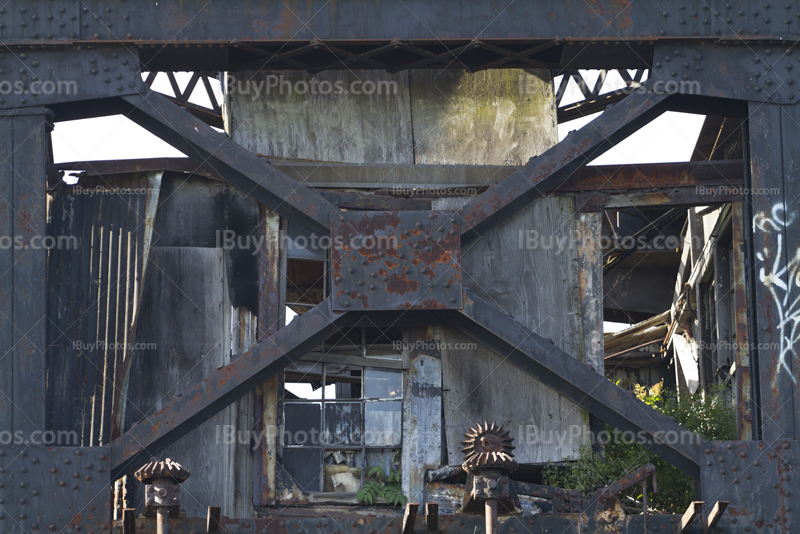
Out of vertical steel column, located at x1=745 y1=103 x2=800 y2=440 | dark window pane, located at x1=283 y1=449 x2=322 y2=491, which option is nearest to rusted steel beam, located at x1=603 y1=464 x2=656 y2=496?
vertical steel column, located at x1=745 y1=103 x2=800 y2=440

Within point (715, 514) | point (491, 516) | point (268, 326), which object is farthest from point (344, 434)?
point (715, 514)

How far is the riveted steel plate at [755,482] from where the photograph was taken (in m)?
8.05

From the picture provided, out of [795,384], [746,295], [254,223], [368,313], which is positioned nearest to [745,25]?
[746,295]

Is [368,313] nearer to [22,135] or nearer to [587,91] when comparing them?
[22,135]

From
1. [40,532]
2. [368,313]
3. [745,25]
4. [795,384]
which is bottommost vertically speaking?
[40,532]

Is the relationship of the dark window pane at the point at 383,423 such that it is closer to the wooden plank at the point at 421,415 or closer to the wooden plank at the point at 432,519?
the wooden plank at the point at 421,415

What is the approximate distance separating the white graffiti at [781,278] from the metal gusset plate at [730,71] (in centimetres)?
115

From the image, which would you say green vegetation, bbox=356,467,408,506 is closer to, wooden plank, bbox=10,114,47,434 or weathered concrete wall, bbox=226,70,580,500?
weathered concrete wall, bbox=226,70,580,500

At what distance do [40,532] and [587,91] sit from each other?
879cm

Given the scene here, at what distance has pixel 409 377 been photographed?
9648 millimetres

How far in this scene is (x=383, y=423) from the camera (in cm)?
964

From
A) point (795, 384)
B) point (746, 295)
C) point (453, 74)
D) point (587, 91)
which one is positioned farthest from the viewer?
point (587, 91)

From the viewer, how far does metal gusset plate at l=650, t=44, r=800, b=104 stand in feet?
28.7

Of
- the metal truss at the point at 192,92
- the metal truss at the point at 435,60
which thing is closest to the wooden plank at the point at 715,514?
the metal truss at the point at 435,60
